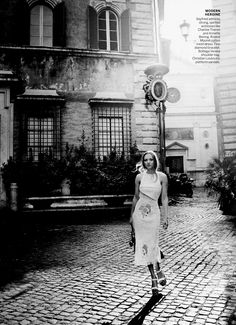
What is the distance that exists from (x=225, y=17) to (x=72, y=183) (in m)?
10.8

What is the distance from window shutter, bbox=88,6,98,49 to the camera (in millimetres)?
13367

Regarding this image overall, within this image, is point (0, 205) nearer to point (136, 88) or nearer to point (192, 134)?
point (136, 88)

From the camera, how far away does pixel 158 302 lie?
11.7ft

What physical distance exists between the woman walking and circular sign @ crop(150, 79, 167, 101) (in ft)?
29.9

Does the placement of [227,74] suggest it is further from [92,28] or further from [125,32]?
[92,28]

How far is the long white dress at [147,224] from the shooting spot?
391 cm

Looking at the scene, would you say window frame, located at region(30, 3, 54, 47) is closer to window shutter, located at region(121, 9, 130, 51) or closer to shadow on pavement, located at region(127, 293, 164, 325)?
window shutter, located at region(121, 9, 130, 51)

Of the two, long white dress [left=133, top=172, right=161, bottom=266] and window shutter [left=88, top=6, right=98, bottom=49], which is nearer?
long white dress [left=133, top=172, right=161, bottom=266]

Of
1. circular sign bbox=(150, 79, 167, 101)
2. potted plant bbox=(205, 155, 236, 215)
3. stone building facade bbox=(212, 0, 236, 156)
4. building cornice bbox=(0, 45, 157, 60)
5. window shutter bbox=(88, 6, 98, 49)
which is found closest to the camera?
potted plant bbox=(205, 155, 236, 215)

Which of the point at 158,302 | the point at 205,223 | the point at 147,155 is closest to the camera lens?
the point at 158,302

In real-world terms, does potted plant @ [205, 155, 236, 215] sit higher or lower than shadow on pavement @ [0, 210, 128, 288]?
higher

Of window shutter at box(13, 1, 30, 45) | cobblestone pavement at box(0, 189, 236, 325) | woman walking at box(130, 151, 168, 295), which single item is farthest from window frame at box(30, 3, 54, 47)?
woman walking at box(130, 151, 168, 295)

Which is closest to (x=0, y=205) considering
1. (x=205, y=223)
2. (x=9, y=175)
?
(x=9, y=175)

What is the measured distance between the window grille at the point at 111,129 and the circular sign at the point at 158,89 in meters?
1.33
